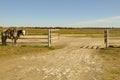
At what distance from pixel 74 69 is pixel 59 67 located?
0.80 metres

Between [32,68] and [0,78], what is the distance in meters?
2.24

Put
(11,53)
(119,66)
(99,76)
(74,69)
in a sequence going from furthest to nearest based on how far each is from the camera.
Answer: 1. (11,53)
2. (119,66)
3. (74,69)
4. (99,76)

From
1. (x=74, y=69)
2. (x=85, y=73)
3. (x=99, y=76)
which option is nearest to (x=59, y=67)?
(x=74, y=69)

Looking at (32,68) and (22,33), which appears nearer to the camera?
(32,68)

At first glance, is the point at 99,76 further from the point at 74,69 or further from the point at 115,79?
the point at 74,69

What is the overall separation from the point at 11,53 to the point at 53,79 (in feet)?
27.0

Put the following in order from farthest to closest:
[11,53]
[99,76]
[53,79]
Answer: [11,53], [99,76], [53,79]

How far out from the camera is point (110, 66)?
464 inches

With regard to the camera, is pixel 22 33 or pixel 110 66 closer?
pixel 110 66

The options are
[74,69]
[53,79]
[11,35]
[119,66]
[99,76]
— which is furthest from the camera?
[11,35]

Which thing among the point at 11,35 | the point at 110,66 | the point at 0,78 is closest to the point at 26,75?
the point at 0,78

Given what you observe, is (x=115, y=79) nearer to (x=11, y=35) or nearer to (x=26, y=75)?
(x=26, y=75)

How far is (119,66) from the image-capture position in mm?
11797

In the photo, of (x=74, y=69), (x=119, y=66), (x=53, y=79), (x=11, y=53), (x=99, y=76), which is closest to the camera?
(x=53, y=79)
